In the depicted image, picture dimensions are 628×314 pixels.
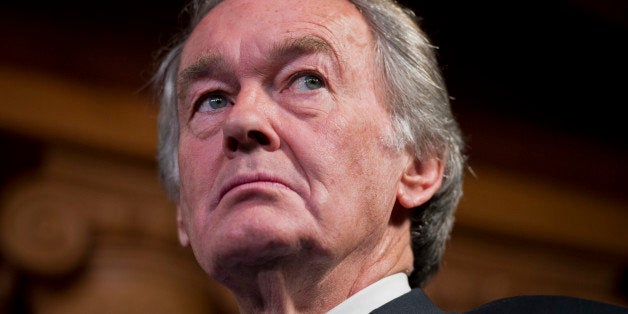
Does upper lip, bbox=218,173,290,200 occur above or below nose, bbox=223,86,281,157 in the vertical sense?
below

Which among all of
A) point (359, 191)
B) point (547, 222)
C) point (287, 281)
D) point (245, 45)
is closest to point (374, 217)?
point (359, 191)

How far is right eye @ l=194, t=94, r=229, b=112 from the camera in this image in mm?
1431

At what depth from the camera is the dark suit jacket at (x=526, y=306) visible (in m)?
1.10

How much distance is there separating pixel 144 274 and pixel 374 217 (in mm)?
1197

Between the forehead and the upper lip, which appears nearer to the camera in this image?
the upper lip

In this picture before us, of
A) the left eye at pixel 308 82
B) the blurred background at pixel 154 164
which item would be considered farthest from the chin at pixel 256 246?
the blurred background at pixel 154 164

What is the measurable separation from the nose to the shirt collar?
0.81 ft

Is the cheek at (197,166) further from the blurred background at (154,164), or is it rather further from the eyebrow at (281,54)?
the blurred background at (154,164)

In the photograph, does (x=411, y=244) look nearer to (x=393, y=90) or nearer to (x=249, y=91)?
(x=393, y=90)

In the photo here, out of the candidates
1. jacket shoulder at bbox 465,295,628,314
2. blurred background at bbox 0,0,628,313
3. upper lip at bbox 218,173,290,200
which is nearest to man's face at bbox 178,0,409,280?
upper lip at bbox 218,173,290,200

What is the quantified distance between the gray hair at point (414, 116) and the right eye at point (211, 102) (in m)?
0.16

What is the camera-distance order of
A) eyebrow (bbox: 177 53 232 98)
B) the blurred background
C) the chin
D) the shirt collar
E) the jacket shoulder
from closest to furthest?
the jacket shoulder → the chin → the shirt collar → eyebrow (bbox: 177 53 232 98) → the blurred background

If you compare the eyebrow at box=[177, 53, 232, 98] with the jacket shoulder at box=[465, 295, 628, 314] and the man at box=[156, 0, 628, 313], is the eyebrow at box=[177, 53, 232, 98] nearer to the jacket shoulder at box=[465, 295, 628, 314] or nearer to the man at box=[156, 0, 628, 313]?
the man at box=[156, 0, 628, 313]

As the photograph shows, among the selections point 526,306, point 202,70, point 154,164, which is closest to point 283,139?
point 202,70
